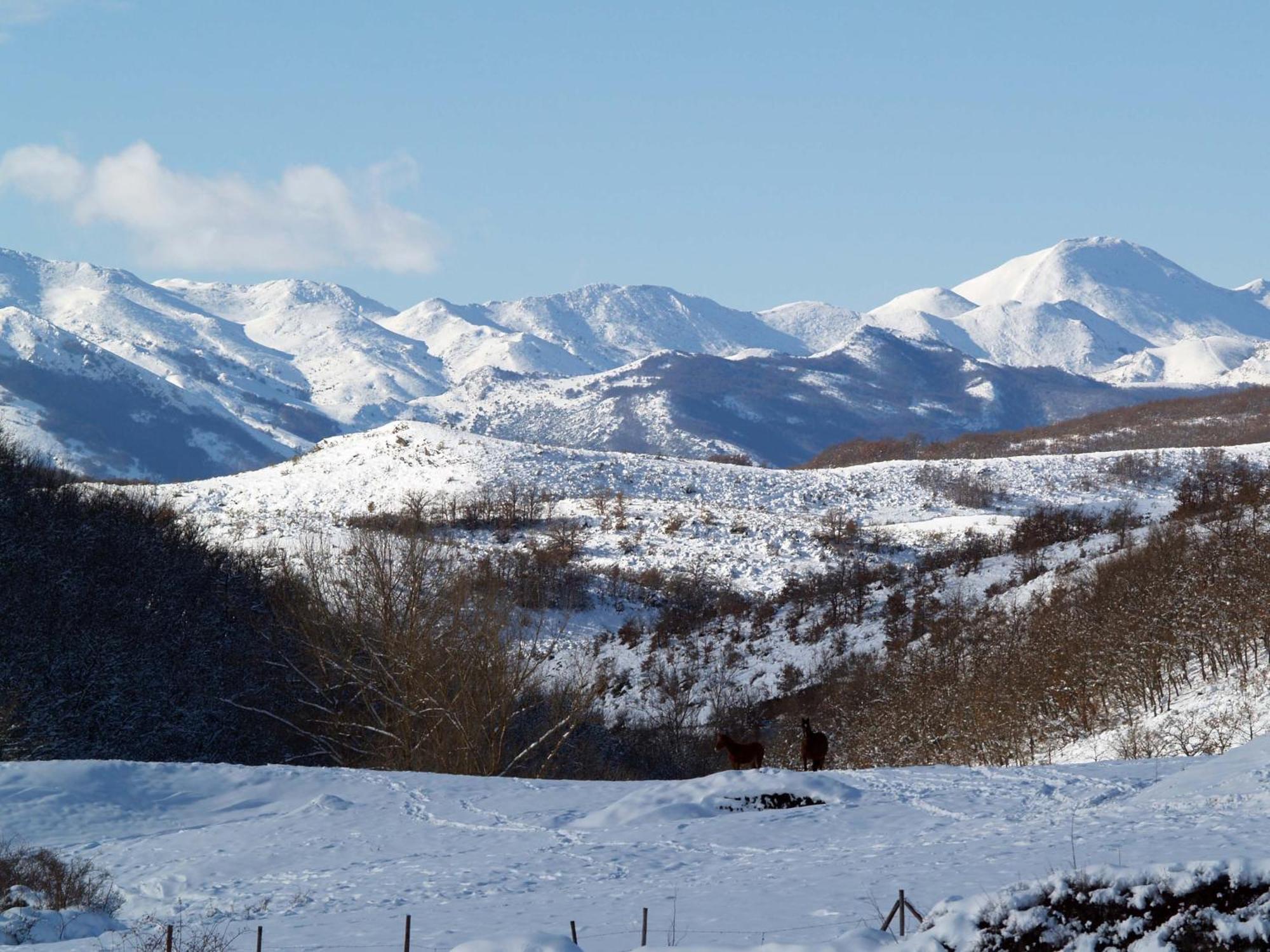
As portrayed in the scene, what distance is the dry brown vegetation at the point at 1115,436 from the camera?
338 feet

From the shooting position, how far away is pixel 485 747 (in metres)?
28.9

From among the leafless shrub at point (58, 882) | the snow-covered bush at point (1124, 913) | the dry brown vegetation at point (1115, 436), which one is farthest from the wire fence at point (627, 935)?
the dry brown vegetation at point (1115, 436)

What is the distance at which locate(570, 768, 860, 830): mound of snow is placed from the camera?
17.4m

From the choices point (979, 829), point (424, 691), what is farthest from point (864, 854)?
point (424, 691)

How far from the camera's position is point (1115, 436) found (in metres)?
117

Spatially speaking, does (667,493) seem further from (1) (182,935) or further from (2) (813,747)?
(1) (182,935)

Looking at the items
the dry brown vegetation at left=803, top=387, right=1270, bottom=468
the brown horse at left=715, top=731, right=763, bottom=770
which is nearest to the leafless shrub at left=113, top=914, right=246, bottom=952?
the brown horse at left=715, top=731, right=763, bottom=770

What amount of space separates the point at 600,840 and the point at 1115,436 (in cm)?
11175

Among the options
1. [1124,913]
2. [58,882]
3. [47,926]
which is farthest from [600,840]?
[1124,913]

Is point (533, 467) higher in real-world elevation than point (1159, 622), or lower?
higher

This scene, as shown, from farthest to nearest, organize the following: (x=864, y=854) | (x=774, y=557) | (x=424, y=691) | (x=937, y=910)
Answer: (x=774, y=557) < (x=424, y=691) < (x=864, y=854) < (x=937, y=910)

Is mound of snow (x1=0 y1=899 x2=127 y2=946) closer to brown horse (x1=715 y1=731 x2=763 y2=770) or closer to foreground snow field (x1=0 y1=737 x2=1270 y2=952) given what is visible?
foreground snow field (x1=0 y1=737 x2=1270 y2=952)

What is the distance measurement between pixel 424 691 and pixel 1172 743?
15944 mm

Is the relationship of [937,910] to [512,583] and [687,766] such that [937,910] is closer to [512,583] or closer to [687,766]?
[687,766]
